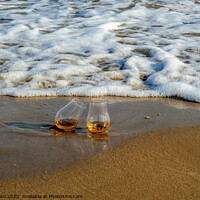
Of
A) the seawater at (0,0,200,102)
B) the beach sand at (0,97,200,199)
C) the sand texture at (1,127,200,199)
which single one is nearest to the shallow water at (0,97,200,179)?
the beach sand at (0,97,200,199)

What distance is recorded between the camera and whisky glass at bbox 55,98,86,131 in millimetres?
2363

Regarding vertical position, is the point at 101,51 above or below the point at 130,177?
below

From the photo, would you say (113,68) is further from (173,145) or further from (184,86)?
(173,145)

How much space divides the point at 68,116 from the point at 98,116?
0.28 m

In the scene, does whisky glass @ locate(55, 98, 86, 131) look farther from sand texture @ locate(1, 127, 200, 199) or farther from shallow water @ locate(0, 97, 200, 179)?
sand texture @ locate(1, 127, 200, 199)

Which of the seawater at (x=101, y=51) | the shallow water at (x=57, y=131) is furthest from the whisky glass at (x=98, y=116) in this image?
the seawater at (x=101, y=51)

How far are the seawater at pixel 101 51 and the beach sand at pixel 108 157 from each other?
3.05 ft

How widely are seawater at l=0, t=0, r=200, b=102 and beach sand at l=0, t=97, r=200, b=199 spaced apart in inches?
36.6

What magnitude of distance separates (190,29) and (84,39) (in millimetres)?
2748

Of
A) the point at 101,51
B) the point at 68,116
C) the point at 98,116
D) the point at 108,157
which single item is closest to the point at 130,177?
the point at 108,157

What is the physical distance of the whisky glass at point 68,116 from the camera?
236cm

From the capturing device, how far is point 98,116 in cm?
224

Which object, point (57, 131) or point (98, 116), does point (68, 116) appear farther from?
point (98, 116)

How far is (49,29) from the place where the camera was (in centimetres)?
750
